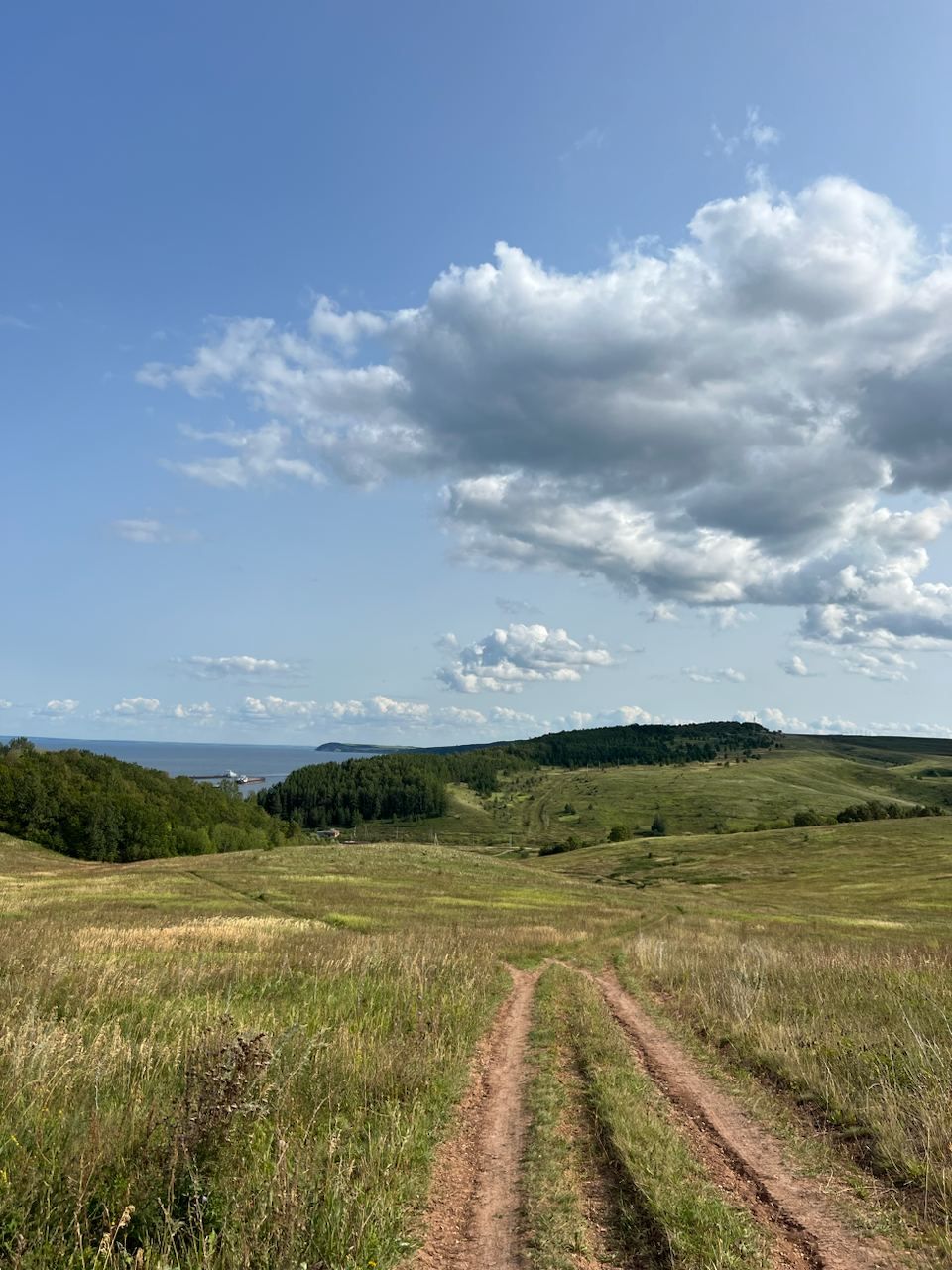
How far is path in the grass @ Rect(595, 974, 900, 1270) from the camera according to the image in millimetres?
6488

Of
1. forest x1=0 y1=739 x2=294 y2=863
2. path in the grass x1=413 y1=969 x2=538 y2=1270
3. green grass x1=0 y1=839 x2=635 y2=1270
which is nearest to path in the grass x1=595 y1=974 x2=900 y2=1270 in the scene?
path in the grass x1=413 y1=969 x2=538 y2=1270

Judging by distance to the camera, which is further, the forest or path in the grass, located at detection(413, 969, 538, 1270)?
the forest

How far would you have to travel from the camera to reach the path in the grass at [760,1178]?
21.3 feet

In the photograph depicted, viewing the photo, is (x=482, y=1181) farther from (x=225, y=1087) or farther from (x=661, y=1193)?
(x=225, y=1087)

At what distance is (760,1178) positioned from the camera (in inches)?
315

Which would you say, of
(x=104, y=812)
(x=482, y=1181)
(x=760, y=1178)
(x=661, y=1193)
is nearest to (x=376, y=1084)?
(x=482, y=1181)

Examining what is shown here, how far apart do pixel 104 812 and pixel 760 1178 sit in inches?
5236

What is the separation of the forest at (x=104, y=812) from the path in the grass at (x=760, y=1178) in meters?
123

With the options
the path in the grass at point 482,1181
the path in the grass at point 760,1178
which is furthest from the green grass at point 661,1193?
the path in the grass at point 482,1181

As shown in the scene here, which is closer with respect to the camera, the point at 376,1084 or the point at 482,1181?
the point at 482,1181

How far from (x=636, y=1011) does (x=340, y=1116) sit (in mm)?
10365

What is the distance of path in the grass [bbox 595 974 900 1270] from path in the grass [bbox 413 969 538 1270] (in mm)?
2297

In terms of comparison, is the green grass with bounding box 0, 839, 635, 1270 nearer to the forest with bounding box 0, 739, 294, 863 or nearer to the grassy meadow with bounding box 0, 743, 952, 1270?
the grassy meadow with bounding box 0, 743, 952, 1270

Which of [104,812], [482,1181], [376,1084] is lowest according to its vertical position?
[104,812]
